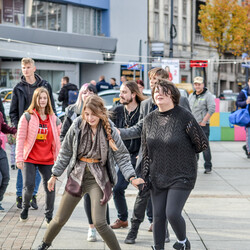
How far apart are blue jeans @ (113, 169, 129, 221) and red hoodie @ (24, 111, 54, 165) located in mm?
868

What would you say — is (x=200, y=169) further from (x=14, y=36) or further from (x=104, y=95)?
(x=14, y=36)

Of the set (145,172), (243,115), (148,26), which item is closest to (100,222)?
(145,172)

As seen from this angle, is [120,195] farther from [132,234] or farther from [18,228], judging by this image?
[18,228]

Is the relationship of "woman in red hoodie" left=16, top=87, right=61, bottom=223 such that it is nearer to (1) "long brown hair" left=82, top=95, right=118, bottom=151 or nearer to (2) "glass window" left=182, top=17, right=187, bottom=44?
(1) "long brown hair" left=82, top=95, right=118, bottom=151

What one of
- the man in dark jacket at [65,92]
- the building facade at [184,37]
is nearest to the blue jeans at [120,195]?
the man in dark jacket at [65,92]

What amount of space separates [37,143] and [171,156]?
Answer: 2230mm

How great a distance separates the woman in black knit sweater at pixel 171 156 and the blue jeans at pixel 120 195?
1.21m

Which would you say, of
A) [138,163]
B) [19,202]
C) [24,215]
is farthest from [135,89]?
[19,202]

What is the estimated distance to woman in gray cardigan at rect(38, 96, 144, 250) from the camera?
5270 mm

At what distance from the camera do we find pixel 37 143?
22.4 feet

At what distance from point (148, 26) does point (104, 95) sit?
71.6ft

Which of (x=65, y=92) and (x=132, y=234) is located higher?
(x=65, y=92)

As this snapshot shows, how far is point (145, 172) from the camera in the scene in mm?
5324

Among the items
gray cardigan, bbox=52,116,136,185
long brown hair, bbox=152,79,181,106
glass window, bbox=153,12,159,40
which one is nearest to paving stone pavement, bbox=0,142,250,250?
gray cardigan, bbox=52,116,136,185
